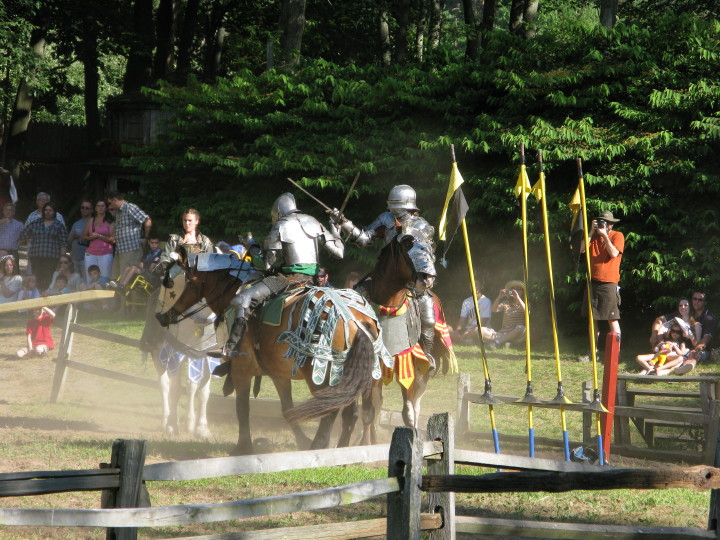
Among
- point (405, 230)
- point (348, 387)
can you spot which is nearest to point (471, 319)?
point (405, 230)

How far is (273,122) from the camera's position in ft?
61.2

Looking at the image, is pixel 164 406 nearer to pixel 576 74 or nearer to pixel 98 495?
pixel 98 495

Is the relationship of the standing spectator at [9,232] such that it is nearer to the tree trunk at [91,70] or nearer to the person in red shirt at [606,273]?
the tree trunk at [91,70]

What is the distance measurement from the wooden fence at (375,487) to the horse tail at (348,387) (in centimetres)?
236

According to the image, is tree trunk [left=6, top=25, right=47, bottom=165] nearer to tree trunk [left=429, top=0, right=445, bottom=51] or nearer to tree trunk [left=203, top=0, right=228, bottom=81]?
tree trunk [left=203, top=0, right=228, bottom=81]

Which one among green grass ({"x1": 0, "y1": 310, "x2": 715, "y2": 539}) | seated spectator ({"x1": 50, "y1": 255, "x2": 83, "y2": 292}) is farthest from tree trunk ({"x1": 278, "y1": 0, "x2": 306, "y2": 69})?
green grass ({"x1": 0, "y1": 310, "x2": 715, "y2": 539})

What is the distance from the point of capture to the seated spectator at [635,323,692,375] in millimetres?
13516

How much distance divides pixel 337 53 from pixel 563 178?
54.6ft

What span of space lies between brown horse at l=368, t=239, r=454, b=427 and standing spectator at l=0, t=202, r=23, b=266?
37.2ft

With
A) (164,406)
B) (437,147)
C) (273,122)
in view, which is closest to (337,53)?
(273,122)

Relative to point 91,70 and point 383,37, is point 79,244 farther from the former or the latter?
point 91,70

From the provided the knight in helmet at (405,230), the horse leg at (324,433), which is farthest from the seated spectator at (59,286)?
the horse leg at (324,433)

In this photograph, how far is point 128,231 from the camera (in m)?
17.0

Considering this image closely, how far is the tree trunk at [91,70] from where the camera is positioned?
87.0ft
